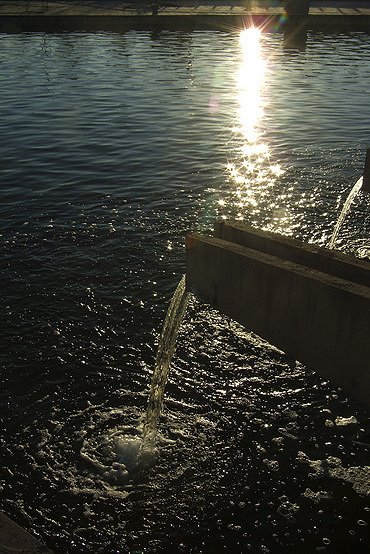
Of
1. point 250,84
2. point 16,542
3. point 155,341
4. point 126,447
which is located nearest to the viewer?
point 16,542

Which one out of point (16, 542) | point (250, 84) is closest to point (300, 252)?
point (16, 542)

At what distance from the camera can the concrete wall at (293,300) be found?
7164 mm

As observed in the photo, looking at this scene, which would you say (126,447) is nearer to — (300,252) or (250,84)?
(300,252)

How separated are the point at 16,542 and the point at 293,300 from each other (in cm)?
435

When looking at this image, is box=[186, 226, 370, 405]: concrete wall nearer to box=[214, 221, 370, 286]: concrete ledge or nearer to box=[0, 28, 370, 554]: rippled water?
box=[214, 221, 370, 286]: concrete ledge

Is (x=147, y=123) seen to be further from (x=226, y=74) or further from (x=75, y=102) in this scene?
(x=226, y=74)

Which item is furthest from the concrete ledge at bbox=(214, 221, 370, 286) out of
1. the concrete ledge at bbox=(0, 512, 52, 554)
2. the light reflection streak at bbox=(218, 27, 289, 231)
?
the light reflection streak at bbox=(218, 27, 289, 231)

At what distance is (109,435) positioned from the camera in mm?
9352

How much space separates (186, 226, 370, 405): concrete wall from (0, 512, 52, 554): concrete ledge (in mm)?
3912

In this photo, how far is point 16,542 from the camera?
6.19 meters

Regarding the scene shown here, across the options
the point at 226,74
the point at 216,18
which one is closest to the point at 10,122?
the point at 226,74

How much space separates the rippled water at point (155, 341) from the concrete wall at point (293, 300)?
203 cm

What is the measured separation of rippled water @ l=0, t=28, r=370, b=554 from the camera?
8.01 meters

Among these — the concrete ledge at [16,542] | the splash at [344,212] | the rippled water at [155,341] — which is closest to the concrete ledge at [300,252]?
the rippled water at [155,341]
